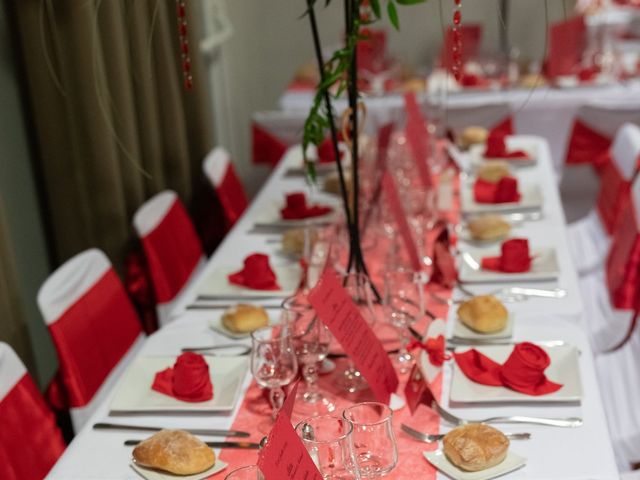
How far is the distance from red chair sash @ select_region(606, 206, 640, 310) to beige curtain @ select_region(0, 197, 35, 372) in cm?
178

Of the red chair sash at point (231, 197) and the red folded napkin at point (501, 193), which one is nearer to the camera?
the red folded napkin at point (501, 193)

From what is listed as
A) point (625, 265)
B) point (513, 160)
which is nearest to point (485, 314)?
point (625, 265)

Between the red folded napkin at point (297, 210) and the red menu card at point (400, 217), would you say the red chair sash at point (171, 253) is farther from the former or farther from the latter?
the red menu card at point (400, 217)

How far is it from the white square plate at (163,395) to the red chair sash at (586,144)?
277 centimetres

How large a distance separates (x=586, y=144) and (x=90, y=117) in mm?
2410

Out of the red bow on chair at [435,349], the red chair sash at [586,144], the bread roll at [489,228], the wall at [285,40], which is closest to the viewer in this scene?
the red bow on chair at [435,349]

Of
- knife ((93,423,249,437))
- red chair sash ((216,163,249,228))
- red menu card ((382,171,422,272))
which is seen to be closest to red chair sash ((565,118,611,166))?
red chair sash ((216,163,249,228))

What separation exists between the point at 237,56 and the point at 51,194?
3.12 metres

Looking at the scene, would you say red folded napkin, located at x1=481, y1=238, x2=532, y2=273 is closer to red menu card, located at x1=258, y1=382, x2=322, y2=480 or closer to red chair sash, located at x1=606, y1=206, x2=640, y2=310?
red chair sash, located at x1=606, y1=206, x2=640, y2=310

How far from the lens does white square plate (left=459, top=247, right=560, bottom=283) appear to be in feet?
8.13

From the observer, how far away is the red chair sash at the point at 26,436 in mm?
1938

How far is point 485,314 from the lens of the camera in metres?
2.15

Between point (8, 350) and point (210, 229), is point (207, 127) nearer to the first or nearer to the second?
point (210, 229)

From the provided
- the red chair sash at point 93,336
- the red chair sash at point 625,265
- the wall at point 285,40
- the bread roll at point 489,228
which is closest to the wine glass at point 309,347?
the red chair sash at point 93,336
